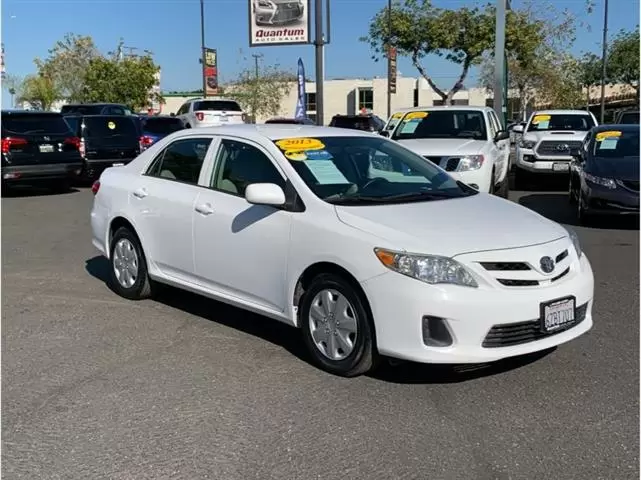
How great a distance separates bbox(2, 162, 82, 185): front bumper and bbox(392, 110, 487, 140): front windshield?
7.13m

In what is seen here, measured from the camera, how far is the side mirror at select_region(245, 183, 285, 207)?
4.76 meters

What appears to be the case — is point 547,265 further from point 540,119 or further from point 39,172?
point 540,119

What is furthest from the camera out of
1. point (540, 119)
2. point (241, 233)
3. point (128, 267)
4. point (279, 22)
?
point (279, 22)

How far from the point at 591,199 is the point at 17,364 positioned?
8.12m

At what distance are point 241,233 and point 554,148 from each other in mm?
11605

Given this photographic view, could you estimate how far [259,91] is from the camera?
63.0m

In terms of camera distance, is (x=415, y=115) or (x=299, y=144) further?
(x=415, y=115)

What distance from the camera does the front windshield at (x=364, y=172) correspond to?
4.95 metres

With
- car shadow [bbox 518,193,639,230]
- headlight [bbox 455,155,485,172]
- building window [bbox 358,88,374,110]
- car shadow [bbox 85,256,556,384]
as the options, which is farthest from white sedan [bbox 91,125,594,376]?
→ building window [bbox 358,88,374,110]

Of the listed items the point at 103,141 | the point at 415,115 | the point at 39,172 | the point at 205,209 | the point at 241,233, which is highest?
the point at 415,115

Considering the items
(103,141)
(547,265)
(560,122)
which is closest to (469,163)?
(547,265)

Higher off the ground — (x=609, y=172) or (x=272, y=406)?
(x=609, y=172)

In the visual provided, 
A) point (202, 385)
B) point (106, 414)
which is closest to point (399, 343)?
point (202, 385)

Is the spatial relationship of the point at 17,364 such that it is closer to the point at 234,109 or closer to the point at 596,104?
the point at 234,109
